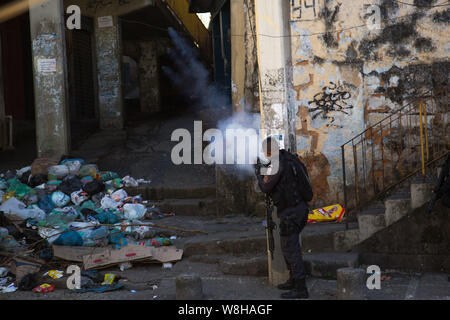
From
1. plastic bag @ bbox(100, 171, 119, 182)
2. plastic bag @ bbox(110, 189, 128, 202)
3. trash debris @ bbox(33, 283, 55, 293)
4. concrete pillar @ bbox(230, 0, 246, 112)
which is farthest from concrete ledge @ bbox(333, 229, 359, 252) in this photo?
plastic bag @ bbox(100, 171, 119, 182)

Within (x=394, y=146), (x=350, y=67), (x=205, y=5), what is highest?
(x=205, y=5)

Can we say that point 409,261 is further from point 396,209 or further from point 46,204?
point 46,204

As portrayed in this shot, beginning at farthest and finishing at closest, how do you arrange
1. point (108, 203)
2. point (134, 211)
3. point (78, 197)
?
point (78, 197) → point (108, 203) → point (134, 211)

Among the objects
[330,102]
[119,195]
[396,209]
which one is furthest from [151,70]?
[396,209]

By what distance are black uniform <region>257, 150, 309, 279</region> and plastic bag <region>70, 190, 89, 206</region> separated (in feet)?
16.1

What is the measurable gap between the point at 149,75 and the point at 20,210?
475 inches

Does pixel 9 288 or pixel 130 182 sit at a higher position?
pixel 130 182

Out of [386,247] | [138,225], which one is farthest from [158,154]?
[386,247]

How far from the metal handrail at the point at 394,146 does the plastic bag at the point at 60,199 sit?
5.10 meters

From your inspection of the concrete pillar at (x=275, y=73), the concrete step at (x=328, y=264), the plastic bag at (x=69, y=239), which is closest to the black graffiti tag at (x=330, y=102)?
the concrete pillar at (x=275, y=73)

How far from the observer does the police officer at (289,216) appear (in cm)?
573

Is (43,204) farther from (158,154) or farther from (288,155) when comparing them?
(288,155)

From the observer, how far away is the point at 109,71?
15.4 m

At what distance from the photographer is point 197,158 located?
1220cm
